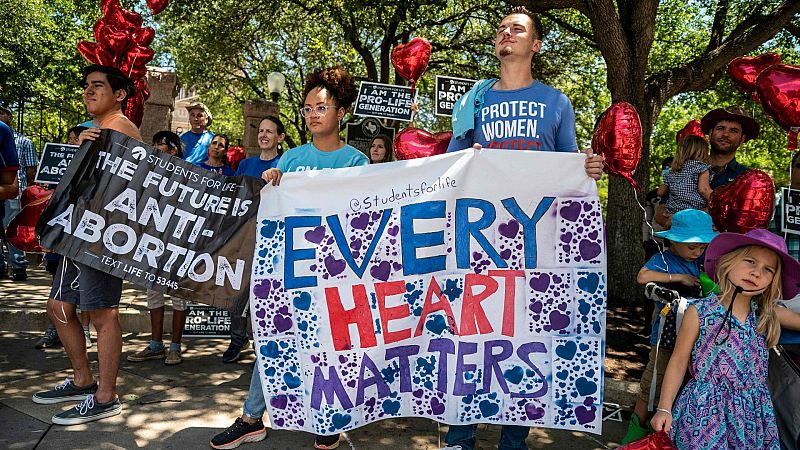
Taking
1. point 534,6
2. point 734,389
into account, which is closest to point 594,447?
point 734,389

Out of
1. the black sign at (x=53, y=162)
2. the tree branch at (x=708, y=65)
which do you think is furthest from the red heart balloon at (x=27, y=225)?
the tree branch at (x=708, y=65)

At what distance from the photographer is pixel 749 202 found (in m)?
3.27

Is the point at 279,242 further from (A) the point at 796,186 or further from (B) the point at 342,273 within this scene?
(A) the point at 796,186

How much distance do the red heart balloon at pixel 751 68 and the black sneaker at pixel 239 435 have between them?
4.29m

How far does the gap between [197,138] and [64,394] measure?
11.1 feet

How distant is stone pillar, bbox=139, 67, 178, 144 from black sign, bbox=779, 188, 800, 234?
7.09 m

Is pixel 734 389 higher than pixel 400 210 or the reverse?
the reverse

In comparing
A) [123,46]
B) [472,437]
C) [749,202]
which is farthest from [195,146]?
[749,202]

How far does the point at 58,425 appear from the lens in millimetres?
3410

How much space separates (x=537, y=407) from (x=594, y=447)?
914 millimetres

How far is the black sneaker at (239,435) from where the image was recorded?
325cm

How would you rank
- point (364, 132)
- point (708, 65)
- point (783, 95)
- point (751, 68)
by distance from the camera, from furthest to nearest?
1. point (364, 132)
2. point (708, 65)
3. point (751, 68)
4. point (783, 95)

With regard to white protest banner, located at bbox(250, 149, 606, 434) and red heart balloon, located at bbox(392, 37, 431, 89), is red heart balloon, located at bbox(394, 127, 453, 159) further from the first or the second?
red heart balloon, located at bbox(392, 37, 431, 89)

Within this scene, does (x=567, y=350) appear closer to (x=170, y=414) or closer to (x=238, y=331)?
(x=170, y=414)
